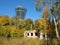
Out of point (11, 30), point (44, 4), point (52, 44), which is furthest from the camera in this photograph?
point (11, 30)

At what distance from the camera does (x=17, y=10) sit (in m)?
128

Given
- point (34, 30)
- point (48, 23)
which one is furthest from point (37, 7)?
point (34, 30)

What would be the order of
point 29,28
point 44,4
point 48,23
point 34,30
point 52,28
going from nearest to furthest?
point 44,4
point 48,23
point 52,28
point 34,30
point 29,28

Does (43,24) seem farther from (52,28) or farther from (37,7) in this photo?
(37,7)

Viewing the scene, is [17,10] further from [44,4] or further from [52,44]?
[52,44]

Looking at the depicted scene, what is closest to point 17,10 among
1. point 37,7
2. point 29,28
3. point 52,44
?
point 29,28

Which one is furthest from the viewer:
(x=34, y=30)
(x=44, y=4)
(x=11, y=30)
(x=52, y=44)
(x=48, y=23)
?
(x=34, y=30)

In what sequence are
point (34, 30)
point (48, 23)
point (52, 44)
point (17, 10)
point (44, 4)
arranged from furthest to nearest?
point (17, 10)
point (34, 30)
point (48, 23)
point (44, 4)
point (52, 44)

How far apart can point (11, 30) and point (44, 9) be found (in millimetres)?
15136

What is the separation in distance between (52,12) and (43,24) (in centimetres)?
977

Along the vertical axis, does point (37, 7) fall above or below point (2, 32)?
above

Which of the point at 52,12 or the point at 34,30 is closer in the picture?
the point at 52,12

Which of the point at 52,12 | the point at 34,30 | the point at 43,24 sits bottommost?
the point at 34,30

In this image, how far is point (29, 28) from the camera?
48.5m
